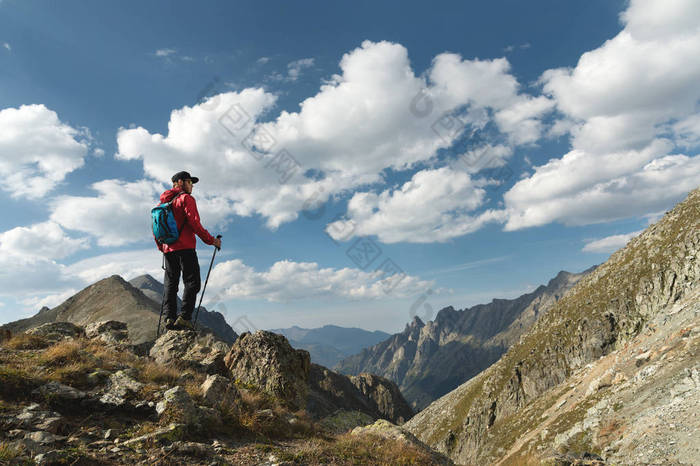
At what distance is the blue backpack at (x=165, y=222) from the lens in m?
12.2

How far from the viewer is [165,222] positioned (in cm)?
1223

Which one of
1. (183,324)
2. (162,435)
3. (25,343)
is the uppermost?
(25,343)

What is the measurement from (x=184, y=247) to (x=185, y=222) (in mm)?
947

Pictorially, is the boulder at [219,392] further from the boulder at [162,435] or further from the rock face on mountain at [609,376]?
the rock face on mountain at [609,376]

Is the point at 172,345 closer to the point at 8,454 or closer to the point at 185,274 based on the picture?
the point at 185,274

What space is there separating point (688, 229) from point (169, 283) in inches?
6557

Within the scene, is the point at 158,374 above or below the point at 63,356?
below

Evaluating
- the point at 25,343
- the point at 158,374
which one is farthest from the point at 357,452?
the point at 25,343

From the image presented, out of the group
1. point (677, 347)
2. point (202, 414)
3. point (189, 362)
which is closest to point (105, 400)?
point (202, 414)

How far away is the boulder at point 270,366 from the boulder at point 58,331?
6934 mm

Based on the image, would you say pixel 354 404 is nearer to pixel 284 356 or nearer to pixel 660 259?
pixel 660 259

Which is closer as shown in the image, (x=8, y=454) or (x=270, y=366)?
(x=8, y=454)

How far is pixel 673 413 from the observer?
3114 centimetres

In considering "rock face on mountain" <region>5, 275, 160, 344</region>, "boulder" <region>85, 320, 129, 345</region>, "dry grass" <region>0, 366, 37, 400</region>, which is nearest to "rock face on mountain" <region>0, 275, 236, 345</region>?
"rock face on mountain" <region>5, 275, 160, 344</region>
